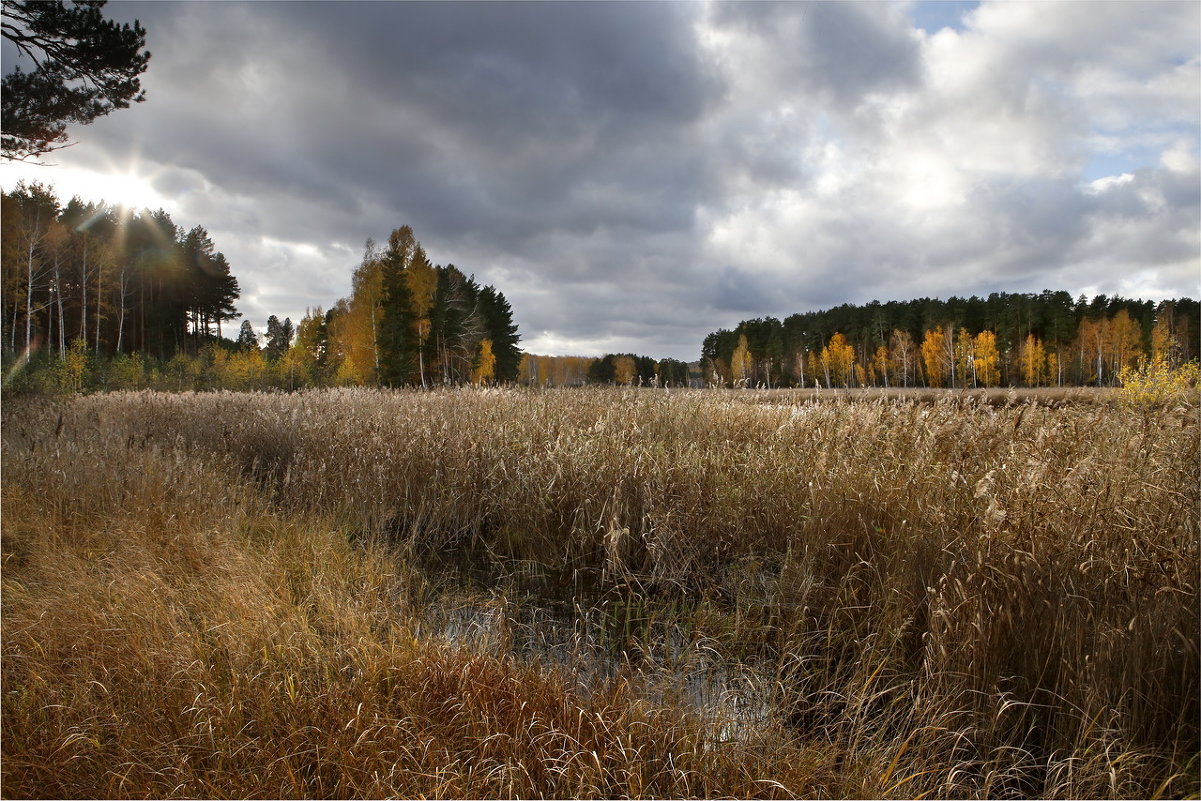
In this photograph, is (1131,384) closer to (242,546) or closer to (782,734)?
(782,734)

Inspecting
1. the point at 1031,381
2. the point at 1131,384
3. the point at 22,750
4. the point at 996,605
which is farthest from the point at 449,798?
the point at 1031,381

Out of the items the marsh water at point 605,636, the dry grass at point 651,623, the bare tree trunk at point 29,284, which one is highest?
the bare tree trunk at point 29,284

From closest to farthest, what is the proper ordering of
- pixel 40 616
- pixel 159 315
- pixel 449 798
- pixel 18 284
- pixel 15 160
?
pixel 449 798
pixel 40 616
pixel 15 160
pixel 18 284
pixel 159 315

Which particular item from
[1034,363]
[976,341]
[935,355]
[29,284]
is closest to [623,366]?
[935,355]

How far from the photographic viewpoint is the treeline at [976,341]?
4519 centimetres

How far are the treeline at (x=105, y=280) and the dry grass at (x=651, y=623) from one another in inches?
857

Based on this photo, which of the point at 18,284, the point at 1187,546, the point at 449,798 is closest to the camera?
the point at 449,798

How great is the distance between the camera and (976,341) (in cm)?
5103

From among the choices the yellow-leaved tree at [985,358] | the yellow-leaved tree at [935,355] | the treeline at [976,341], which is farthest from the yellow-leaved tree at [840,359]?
the yellow-leaved tree at [985,358]

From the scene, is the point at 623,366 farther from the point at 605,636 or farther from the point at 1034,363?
the point at 605,636

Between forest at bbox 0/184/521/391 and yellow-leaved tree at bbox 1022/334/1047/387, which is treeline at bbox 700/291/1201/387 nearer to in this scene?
yellow-leaved tree at bbox 1022/334/1047/387

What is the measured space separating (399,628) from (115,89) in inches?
376

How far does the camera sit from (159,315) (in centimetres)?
3828

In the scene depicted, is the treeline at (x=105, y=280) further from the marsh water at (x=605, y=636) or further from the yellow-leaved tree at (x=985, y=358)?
the yellow-leaved tree at (x=985, y=358)
